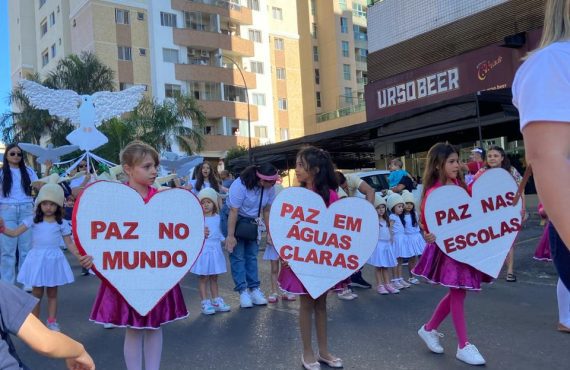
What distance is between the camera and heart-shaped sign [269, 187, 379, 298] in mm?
4184

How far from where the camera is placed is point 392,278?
295 inches

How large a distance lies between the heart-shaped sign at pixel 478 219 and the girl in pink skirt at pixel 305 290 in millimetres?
888

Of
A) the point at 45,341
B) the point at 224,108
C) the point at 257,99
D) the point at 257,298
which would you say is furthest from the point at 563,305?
the point at 257,99

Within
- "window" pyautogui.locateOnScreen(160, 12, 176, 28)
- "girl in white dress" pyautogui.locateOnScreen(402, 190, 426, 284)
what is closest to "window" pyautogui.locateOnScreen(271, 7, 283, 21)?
"window" pyautogui.locateOnScreen(160, 12, 176, 28)

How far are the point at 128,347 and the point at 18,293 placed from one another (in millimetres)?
1928

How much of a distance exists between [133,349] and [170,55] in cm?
4090

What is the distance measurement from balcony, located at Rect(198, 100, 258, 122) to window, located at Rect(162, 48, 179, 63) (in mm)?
3907

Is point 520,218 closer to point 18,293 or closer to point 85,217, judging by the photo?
point 85,217

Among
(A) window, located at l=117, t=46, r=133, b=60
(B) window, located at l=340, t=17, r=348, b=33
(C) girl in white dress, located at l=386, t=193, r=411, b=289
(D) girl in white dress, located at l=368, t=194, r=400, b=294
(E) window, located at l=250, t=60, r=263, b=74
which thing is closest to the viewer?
(D) girl in white dress, located at l=368, t=194, r=400, b=294

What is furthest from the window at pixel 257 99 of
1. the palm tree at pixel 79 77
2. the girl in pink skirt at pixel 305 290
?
the girl in pink skirt at pixel 305 290

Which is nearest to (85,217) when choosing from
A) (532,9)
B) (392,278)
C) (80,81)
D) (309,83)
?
(392,278)

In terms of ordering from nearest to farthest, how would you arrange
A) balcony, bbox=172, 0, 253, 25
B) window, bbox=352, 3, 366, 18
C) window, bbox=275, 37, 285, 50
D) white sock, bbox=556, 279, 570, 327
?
1. white sock, bbox=556, 279, 570, 327
2. balcony, bbox=172, 0, 253, 25
3. window, bbox=275, 37, 285, 50
4. window, bbox=352, 3, 366, 18

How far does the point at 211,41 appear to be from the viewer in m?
43.1

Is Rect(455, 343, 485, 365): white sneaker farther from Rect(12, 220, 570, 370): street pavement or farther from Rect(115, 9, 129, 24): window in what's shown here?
Rect(115, 9, 129, 24): window
